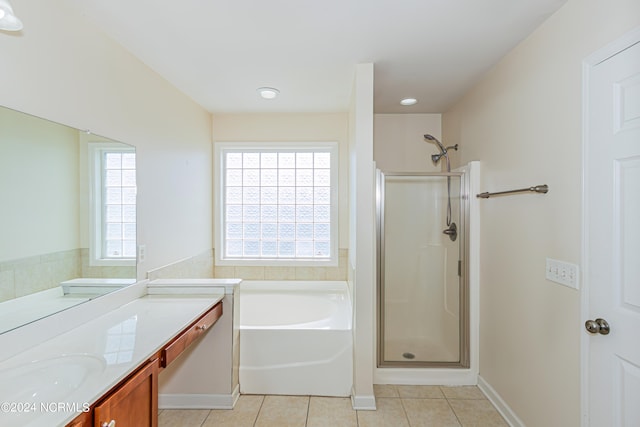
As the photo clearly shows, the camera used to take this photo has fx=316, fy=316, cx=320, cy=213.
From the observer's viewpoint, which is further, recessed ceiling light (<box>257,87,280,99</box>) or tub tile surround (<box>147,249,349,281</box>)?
tub tile surround (<box>147,249,349,281</box>)

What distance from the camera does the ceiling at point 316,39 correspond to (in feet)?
5.21

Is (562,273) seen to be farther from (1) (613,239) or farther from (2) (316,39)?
(2) (316,39)

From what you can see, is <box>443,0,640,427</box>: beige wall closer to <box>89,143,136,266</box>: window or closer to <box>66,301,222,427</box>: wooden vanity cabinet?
<box>66,301,222,427</box>: wooden vanity cabinet

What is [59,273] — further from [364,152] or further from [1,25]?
[364,152]

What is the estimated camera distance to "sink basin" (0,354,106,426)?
2.95ft

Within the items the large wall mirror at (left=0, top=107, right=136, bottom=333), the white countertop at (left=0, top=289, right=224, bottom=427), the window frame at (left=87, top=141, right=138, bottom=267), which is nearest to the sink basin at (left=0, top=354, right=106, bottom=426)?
the white countertop at (left=0, top=289, right=224, bottom=427)

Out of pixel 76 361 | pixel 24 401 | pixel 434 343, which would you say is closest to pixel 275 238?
pixel 434 343

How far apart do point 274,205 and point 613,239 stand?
277 cm

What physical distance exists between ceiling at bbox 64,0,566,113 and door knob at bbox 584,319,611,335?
152 centimetres

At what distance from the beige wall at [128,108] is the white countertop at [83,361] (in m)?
0.60

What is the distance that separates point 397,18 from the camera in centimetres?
167

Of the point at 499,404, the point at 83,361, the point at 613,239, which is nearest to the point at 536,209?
the point at 613,239

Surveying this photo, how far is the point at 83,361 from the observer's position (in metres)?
1.24

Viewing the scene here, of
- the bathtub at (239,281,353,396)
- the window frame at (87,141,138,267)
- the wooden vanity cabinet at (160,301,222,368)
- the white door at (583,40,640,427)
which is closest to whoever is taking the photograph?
the white door at (583,40,640,427)
